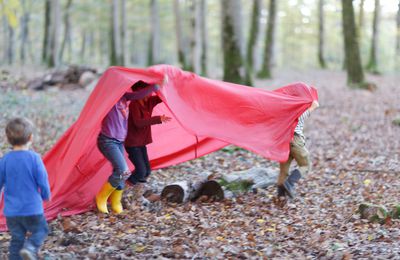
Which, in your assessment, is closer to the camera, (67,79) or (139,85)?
(139,85)

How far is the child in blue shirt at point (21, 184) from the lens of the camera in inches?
187

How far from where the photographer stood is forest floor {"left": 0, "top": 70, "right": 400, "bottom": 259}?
569 cm

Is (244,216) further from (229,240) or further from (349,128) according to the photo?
(349,128)

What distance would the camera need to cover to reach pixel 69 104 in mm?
14812

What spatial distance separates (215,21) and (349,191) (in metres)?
45.0

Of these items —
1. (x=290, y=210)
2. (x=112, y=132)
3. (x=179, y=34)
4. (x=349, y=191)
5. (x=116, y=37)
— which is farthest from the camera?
(x=179, y=34)

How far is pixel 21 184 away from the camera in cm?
479

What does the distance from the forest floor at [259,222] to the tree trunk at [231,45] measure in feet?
10.2

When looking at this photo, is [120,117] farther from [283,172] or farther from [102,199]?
[283,172]

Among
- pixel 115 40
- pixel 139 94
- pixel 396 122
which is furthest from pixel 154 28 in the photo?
pixel 139 94

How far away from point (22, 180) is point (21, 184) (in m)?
0.04

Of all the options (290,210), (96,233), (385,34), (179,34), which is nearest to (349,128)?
(290,210)

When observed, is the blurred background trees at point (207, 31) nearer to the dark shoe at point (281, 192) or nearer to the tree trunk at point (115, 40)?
the tree trunk at point (115, 40)

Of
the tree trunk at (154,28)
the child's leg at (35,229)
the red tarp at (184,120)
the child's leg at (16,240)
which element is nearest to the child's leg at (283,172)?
the red tarp at (184,120)
